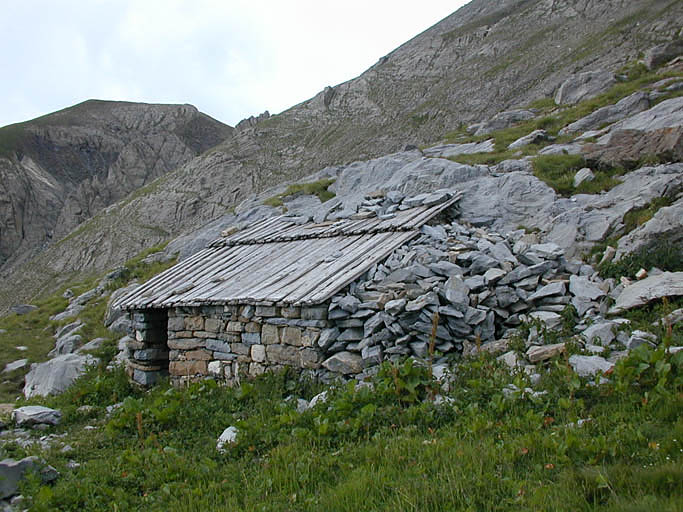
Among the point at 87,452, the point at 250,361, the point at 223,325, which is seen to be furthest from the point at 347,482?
the point at 223,325

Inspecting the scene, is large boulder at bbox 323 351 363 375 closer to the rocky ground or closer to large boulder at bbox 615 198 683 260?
the rocky ground

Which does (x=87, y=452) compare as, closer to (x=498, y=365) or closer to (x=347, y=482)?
(x=347, y=482)

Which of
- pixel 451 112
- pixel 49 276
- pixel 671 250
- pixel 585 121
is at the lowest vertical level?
pixel 49 276

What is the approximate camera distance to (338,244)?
30.0 feet

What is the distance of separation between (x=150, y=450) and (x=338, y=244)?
16.7 feet

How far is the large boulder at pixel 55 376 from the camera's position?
31.1 ft

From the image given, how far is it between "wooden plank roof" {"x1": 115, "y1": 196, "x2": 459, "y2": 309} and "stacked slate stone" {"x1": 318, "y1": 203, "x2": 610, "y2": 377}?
421 millimetres

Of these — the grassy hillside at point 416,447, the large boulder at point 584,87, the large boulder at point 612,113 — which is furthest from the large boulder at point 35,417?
the large boulder at point 584,87

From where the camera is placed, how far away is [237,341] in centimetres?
771

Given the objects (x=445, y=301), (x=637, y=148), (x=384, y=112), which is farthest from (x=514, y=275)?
(x=384, y=112)

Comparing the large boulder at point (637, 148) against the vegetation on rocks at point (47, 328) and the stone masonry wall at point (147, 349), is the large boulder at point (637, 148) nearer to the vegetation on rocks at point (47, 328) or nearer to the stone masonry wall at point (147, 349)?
the stone masonry wall at point (147, 349)

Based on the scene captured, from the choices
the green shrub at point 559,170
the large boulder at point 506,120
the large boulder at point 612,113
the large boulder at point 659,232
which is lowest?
the large boulder at point 659,232

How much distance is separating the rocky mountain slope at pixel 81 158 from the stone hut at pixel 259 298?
5818 cm

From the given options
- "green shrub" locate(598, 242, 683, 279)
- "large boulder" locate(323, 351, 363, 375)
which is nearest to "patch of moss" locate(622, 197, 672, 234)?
"green shrub" locate(598, 242, 683, 279)
